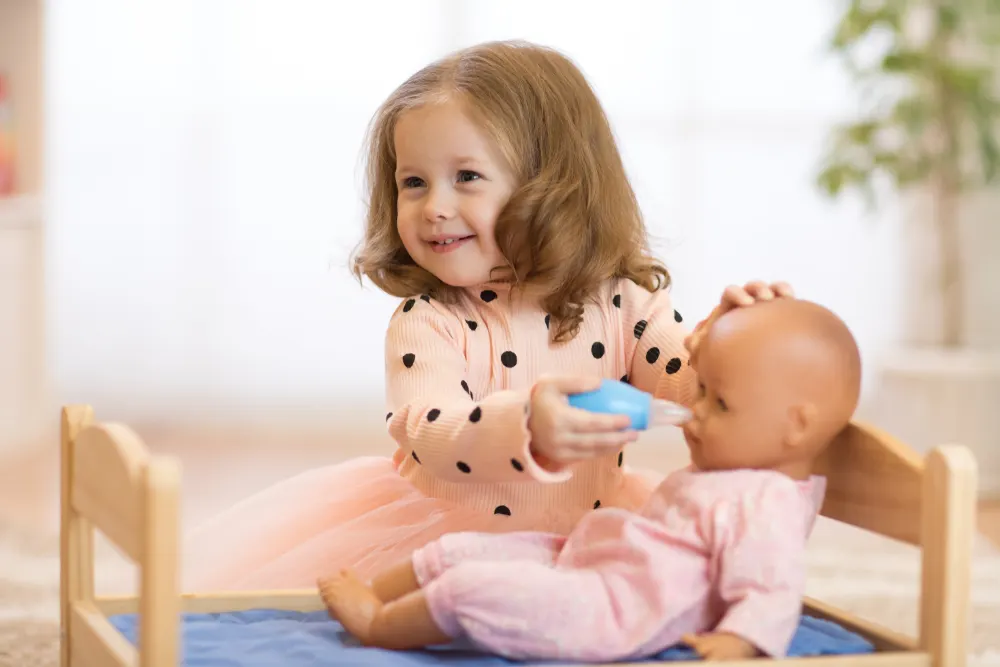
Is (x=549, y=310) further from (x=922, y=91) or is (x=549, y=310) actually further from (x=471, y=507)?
(x=922, y=91)

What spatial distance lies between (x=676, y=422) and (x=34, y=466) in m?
2.27

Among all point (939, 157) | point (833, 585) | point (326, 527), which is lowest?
point (833, 585)

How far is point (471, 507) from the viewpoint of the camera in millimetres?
1292

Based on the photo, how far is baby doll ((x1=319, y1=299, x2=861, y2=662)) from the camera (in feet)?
3.12

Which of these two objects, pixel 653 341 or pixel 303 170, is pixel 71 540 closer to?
pixel 653 341

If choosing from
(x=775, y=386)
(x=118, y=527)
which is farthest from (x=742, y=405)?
(x=118, y=527)

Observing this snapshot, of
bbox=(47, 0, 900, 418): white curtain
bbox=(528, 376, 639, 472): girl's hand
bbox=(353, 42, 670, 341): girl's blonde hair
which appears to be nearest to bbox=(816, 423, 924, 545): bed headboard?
bbox=(528, 376, 639, 472): girl's hand

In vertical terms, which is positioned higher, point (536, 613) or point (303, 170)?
point (303, 170)

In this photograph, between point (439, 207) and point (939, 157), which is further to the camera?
point (939, 157)

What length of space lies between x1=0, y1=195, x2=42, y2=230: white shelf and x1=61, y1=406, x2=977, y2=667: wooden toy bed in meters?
2.28

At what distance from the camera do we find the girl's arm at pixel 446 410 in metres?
1.03

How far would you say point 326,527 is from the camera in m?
1.38

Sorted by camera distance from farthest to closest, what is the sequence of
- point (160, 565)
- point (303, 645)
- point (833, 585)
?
1. point (833, 585)
2. point (303, 645)
3. point (160, 565)

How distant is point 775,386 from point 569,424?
0.16m
